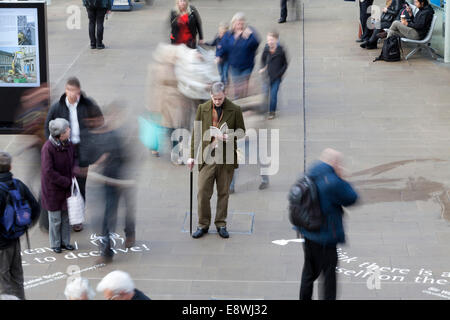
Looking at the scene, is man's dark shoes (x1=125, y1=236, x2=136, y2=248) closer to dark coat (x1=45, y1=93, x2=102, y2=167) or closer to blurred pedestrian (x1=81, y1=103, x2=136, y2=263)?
blurred pedestrian (x1=81, y1=103, x2=136, y2=263)

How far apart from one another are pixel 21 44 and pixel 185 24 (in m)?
4.44

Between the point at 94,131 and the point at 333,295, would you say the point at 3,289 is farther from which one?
the point at 333,295

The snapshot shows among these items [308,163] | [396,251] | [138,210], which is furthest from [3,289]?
[308,163]

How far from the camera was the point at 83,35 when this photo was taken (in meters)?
19.1

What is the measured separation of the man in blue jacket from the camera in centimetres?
781

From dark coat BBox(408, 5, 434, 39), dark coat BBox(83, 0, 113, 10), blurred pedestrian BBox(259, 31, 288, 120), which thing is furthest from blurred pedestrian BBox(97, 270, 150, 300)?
dark coat BBox(408, 5, 434, 39)

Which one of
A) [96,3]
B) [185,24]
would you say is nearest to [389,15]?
[185,24]

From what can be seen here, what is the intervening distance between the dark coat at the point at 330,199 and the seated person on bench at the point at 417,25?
9838mm

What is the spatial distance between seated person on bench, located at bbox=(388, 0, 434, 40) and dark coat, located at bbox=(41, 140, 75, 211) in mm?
9325

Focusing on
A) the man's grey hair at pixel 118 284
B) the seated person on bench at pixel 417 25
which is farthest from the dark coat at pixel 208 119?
the seated person on bench at pixel 417 25

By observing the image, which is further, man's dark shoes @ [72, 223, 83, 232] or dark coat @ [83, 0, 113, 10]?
dark coat @ [83, 0, 113, 10]

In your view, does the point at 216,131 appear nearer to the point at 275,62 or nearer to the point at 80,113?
the point at 80,113

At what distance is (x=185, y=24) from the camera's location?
15.9 meters
